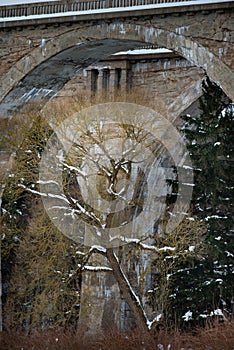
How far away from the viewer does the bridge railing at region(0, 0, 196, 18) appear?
1293 centimetres

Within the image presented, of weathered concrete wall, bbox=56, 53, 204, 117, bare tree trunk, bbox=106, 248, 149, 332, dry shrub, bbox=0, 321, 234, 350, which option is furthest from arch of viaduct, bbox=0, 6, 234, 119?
weathered concrete wall, bbox=56, 53, 204, 117

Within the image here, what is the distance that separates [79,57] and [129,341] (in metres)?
4.68

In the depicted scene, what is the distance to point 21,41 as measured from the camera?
1402 centimetres

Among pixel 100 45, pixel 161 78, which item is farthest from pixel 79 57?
pixel 161 78

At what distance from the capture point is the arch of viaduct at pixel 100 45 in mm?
12266

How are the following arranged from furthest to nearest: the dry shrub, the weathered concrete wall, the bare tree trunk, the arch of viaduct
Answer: the weathered concrete wall
the bare tree trunk
the arch of viaduct
the dry shrub

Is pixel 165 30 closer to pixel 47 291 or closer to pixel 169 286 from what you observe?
pixel 169 286

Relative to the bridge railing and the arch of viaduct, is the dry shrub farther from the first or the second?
the bridge railing

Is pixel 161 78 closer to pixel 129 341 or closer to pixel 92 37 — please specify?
pixel 92 37

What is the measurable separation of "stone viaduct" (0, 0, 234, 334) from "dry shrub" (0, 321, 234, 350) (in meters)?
3.38

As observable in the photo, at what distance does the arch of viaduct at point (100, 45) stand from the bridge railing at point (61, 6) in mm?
227

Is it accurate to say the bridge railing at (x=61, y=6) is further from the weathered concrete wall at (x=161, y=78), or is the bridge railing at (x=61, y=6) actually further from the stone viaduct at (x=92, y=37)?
the weathered concrete wall at (x=161, y=78)

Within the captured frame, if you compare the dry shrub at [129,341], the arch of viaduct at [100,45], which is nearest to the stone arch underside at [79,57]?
the arch of viaduct at [100,45]

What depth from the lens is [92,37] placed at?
13.3 m
